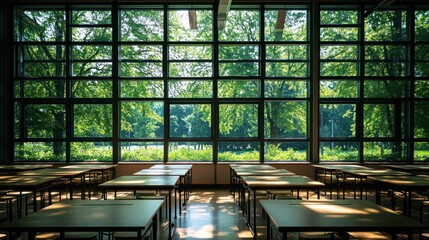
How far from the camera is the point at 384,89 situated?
9.39m

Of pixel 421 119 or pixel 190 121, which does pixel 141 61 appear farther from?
pixel 421 119

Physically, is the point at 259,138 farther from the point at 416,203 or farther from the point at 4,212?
the point at 4,212

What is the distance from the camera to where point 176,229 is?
502cm

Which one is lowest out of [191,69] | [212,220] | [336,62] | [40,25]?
[212,220]

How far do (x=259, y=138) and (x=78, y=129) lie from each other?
4.92 meters

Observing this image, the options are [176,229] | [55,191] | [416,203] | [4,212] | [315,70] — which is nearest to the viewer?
[176,229]

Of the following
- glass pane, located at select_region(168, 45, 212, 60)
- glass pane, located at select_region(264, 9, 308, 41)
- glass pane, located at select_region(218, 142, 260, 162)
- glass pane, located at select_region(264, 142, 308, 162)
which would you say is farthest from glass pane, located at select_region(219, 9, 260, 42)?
glass pane, located at select_region(264, 142, 308, 162)

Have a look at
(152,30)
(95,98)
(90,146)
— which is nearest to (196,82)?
(152,30)

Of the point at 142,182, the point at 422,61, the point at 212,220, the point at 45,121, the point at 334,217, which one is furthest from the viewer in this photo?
the point at 45,121

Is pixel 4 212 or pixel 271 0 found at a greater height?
pixel 271 0

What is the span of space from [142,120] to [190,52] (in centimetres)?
226

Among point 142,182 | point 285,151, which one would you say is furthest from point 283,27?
point 142,182

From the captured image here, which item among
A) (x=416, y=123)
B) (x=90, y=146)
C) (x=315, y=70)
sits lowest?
(x=90, y=146)

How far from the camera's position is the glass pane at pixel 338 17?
30.8 feet
